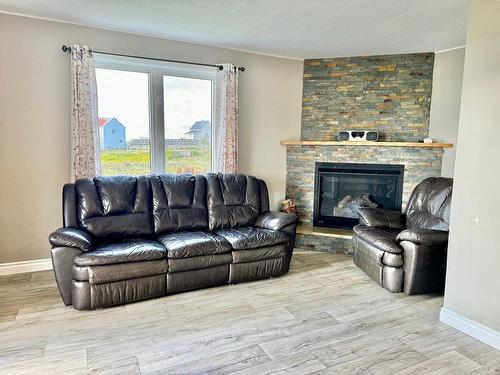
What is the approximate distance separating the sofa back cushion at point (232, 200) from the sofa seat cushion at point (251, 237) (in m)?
0.20

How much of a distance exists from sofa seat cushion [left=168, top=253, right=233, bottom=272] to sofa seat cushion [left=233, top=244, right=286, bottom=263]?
79 millimetres

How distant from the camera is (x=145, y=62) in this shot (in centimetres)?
402

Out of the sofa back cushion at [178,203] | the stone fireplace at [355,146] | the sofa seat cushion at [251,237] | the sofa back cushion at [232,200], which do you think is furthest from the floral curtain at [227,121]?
the sofa seat cushion at [251,237]

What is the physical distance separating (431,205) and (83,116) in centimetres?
380

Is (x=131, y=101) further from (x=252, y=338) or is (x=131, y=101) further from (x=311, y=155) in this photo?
(x=252, y=338)

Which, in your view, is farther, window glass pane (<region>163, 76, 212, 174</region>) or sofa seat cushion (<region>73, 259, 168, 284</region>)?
window glass pane (<region>163, 76, 212, 174</region>)

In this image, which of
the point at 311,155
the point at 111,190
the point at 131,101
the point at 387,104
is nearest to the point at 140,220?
the point at 111,190

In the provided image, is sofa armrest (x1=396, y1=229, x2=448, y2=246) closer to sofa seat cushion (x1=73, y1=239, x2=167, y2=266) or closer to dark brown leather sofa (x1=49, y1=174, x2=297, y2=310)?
dark brown leather sofa (x1=49, y1=174, x2=297, y2=310)

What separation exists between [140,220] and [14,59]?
6.56 feet

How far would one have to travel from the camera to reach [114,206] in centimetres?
345

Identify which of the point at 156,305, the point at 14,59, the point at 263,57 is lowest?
the point at 156,305

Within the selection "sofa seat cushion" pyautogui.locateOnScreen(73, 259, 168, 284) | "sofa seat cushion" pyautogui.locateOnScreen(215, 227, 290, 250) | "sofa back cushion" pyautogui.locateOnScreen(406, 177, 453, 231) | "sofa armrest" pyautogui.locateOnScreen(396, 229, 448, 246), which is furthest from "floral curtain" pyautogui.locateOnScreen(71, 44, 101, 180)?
"sofa back cushion" pyautogui.locateOnScreen(406, 177, 453, 231)

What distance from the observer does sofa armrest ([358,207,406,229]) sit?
395cm

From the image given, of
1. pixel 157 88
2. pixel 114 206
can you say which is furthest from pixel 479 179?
pixel 157 88
